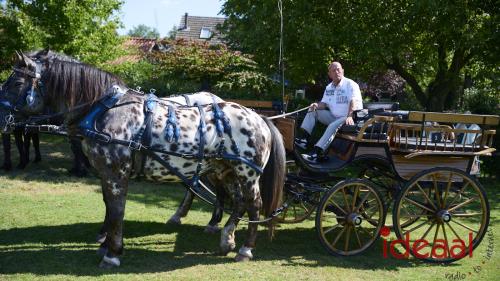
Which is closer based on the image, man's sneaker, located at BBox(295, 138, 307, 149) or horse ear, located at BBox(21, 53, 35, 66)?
horse ear, located at BBox(21, 53, 35, 66)

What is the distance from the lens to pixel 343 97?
19.1ft

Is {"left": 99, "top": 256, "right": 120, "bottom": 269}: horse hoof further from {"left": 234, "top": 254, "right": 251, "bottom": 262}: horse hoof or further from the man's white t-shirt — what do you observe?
the man's white t-shirt

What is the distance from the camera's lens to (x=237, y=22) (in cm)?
1323

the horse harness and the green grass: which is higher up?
the horse harness

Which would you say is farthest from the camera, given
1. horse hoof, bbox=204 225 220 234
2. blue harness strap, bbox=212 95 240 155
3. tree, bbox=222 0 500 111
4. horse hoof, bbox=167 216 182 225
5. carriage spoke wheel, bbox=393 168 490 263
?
tree, bbox=222 0 500 111

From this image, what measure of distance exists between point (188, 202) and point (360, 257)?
247cm

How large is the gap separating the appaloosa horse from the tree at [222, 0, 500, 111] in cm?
654

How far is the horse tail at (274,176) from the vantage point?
16.9ft

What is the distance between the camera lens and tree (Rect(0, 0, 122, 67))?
38.1 ft

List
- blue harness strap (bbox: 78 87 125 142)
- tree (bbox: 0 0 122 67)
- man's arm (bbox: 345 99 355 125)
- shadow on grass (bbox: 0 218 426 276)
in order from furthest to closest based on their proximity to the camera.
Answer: tree (bbox: 0 0 122 67) < man's arm (bbox: 345 99 355 125) < shadow on grass (bbox: 0 218 426 276) < blue harness strap (bbox: 78 87 125 142)

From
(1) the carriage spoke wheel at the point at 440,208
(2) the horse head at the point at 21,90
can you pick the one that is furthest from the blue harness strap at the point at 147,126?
(1) the carriage spoke wheel at the point at 440,208

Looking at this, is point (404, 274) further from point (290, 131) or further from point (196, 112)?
point (196, 112)

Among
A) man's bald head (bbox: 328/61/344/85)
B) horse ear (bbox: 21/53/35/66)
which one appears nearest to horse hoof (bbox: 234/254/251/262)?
man's bald head (bbox: 328/61/344/85)

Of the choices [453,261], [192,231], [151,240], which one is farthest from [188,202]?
[453,261]
